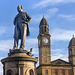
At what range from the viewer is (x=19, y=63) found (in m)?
11.0

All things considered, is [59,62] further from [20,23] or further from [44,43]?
[20,23]

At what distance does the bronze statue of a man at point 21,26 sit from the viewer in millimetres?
12039

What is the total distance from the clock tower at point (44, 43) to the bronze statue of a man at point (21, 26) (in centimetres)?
6717

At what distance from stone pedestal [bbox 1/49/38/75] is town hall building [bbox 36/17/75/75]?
221ft

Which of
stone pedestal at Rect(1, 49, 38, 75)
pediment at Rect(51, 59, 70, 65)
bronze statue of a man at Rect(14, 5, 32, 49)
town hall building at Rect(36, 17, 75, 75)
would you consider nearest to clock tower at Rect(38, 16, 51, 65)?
town hall building at Rect(36, 17, 75, 75)

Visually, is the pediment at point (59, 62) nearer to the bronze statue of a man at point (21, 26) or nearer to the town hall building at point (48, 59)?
the town hall building at point (48, 59)

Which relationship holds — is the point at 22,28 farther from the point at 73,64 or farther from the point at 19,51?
the point at 73,64

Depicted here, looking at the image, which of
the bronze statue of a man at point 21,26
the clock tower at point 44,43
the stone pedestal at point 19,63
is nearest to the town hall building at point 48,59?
the clock tower at point 44,43

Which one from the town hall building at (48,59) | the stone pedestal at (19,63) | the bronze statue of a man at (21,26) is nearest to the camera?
the stone pedestal at (19,63)

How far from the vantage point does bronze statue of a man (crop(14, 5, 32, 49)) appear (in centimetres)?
1204

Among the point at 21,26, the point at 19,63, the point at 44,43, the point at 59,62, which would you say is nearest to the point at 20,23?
the point at 21,26

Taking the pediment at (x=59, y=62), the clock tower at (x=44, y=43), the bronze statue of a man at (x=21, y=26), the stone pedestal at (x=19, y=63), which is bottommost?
the stone pedestal at (x=19, y=63)

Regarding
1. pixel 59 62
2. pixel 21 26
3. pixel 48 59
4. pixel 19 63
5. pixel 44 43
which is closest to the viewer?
pixel 19 63

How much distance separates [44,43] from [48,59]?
5.66 meters
